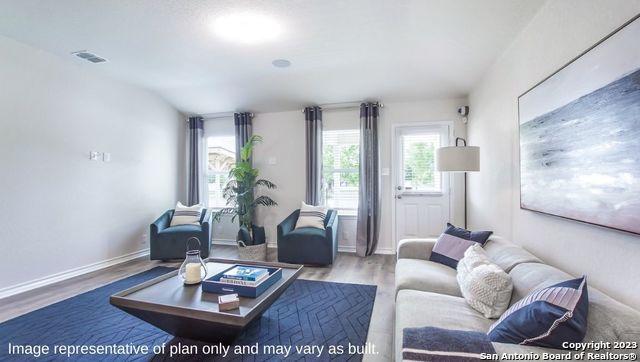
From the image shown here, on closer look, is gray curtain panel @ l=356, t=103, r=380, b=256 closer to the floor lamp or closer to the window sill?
the window sill

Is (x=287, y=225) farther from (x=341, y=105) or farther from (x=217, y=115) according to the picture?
(x=217, y=115)

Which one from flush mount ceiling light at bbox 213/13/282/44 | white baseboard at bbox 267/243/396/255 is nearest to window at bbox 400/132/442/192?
white baseboard at bbox 267/243/396/255

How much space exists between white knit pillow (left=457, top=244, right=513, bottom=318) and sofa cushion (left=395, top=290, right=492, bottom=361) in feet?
0.17

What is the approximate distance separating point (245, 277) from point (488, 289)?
5.09 ft

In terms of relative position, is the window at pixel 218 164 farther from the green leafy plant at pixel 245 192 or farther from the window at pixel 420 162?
the window at pixel 420 162

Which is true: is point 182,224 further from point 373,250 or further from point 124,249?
point 373,250

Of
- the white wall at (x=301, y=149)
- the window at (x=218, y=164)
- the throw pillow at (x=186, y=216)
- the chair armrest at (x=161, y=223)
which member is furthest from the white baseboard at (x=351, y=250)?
the chair armrest at (x=161, y=223)

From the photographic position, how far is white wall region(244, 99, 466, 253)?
4426 millimetres

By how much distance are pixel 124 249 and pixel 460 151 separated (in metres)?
4.64

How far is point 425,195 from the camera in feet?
14.5

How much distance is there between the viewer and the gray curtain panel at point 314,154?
15.4ft

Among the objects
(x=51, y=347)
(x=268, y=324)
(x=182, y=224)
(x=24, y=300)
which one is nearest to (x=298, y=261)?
(x=268, y=324)

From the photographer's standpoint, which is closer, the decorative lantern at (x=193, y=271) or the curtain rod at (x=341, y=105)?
the decorative lantern at (x=193, y=271)

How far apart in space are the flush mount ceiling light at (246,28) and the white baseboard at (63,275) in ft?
10.9
